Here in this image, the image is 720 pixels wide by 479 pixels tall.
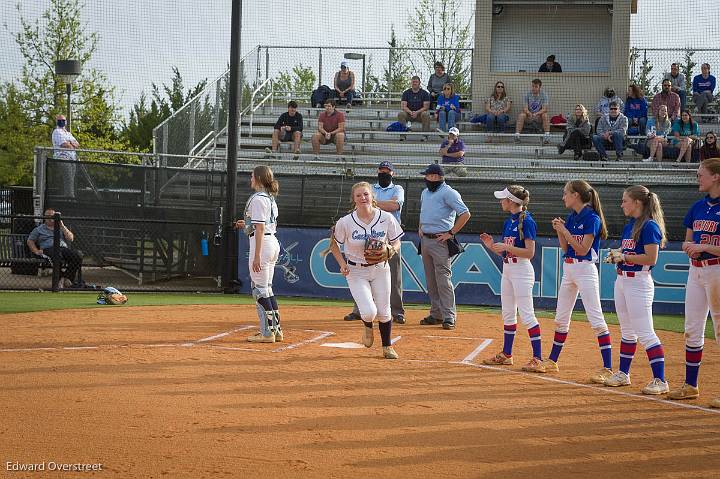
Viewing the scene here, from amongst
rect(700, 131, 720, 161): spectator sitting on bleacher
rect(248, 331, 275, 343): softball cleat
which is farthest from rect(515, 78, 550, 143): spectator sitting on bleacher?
rect(248, 331, 275, 343): softball cleat

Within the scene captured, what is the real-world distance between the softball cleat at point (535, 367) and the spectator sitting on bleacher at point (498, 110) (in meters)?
14.7

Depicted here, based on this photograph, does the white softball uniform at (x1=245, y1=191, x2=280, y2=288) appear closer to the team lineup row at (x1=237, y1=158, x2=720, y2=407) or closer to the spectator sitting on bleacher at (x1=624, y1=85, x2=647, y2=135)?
the team lineup row at (x1=237, y1=158, x2=720, y2=407)

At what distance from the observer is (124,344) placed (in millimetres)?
9859

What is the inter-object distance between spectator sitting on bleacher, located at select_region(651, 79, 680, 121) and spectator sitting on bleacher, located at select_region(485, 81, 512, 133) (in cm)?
372

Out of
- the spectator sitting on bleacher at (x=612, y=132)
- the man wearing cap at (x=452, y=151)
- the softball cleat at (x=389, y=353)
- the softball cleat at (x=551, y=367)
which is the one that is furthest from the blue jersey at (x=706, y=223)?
the spectator sitting on bleacher at (x=612, y=132)

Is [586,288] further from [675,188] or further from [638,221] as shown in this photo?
[675,188]

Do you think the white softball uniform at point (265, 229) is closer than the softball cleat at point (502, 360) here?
No

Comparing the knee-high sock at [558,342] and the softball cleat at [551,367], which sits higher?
the knee-high sock at [558,342]

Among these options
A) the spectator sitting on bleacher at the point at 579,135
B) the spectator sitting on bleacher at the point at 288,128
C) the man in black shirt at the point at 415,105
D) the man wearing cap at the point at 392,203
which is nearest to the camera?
→ the man wearing cap at the point at 392,203

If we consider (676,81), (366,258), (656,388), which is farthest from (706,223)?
(676,81)

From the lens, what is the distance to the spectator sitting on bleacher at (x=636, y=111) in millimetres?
21422

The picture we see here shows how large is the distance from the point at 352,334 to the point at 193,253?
738 centimetres

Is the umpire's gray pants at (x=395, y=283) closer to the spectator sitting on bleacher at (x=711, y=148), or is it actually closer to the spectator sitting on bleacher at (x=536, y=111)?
the spectator sitting on bleacher at (x=711, y=148)

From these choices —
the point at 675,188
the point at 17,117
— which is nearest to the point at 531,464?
the point at 675,188
